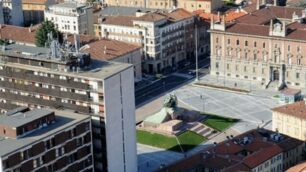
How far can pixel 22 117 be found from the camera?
351 ft

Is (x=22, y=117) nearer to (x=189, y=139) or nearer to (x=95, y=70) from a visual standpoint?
(x=95, y=70)

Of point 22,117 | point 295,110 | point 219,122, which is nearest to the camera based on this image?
point 22,117

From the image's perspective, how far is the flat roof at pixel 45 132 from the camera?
10038 centimetres

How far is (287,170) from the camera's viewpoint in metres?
121

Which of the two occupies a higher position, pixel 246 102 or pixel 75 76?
pixel 75 76

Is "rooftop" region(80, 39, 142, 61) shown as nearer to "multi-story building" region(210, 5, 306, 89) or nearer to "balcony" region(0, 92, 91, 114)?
"multi-story building" region(210, 5, 306, 89)

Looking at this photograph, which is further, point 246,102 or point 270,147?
point 246,102

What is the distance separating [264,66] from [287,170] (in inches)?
2454

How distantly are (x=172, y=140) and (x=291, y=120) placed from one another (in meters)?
24.7

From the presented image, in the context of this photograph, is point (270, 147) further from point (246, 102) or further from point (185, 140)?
point (246, 102)

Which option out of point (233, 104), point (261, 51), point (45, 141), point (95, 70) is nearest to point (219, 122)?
point (233, 104)

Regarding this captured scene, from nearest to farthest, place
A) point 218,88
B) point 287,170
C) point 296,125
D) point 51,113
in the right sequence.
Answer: point 51,113
point 287,170
point 296,125
point 218,88

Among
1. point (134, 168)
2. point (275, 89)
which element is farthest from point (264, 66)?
point (134, 168)

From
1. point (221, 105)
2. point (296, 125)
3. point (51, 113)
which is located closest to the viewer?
point (51, 113)
